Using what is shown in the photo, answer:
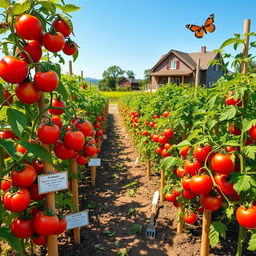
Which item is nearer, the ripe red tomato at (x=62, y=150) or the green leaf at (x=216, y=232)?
the ripe red tomato at (x=62, y=150)

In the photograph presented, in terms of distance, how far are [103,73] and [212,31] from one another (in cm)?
8814

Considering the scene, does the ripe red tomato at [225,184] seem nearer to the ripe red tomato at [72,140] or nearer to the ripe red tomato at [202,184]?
the ripe red tomato at [202,184]

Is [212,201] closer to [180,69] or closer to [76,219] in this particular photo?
[76,219]

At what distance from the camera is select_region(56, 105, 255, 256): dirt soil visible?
3125 mm

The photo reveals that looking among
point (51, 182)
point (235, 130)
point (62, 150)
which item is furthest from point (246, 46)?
point (51, 182)

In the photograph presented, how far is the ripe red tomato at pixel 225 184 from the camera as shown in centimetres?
173

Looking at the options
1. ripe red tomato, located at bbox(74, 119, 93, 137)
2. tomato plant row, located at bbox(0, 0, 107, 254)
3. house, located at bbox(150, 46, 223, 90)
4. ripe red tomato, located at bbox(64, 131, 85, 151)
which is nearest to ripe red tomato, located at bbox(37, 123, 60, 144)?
tomato plant row, located at bbox(0, 0, 107, 254)

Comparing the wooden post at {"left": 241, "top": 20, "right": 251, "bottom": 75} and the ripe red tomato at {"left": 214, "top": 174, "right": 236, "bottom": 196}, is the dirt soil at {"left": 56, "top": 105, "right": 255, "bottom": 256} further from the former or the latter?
the wooden post at {"left": 241, "top": 20, "right": 251, "bottom": 75}

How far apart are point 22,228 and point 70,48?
4.61 feet

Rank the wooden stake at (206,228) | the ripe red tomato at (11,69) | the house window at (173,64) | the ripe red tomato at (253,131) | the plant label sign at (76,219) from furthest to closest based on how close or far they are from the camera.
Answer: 1. the house window at (173,64)
2. the plant label sign at (76,219)
3. the wooden stake at (206,228)
4. the ripe red tomato at (253,131)
5. the ripe red tomato at (11,69)

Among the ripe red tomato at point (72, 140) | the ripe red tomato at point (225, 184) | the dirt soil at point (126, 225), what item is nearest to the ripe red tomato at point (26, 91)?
the ripe red tomato at point (72, 140)

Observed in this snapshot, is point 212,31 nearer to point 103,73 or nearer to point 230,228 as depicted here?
point 230,228

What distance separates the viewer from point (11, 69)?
1.26 meters

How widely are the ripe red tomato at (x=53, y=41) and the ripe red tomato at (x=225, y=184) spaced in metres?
1.57
